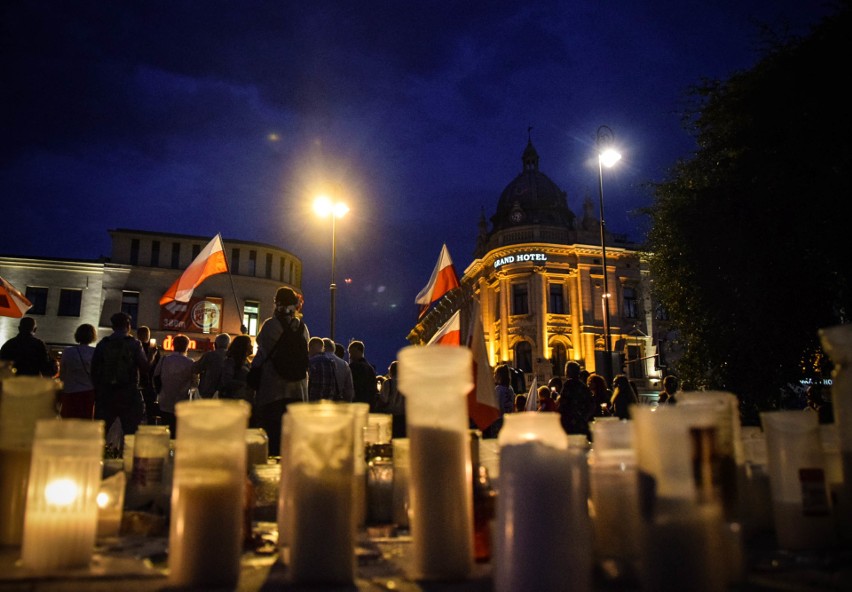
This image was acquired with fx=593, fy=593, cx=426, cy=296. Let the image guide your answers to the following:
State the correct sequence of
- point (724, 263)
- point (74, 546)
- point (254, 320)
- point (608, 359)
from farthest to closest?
1. point (254, 320)
2. point (608, 359)
3. point (724, 263)
4. point (74, 546)

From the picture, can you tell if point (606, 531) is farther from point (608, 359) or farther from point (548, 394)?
point (608, 359)

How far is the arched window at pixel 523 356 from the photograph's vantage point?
1701 inches

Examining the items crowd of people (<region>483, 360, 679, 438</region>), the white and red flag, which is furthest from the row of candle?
the white and red flag

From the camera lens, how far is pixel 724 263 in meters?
9.74

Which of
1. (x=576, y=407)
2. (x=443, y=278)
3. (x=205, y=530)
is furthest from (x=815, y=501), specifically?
(x=443, y=278)

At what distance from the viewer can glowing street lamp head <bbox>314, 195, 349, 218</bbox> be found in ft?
55.5

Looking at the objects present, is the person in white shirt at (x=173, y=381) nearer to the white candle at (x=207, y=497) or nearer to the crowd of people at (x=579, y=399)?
the crowd of people at (x=579, y=399)

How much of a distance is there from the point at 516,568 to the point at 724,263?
31.2ft

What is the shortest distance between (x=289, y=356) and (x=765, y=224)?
290 inches

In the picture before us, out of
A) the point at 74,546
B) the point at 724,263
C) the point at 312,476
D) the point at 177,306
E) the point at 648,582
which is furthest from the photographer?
the point at 177,306

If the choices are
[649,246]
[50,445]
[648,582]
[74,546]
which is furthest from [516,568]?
[649,246]

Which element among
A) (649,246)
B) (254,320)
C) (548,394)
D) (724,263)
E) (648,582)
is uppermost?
(254,320)

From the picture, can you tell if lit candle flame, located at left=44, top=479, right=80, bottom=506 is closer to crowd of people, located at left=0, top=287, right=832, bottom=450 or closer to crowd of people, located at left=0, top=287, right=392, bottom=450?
crowd of people, located at left=0, top=287, right=392, bottom=450

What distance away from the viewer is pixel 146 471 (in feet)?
9.30
